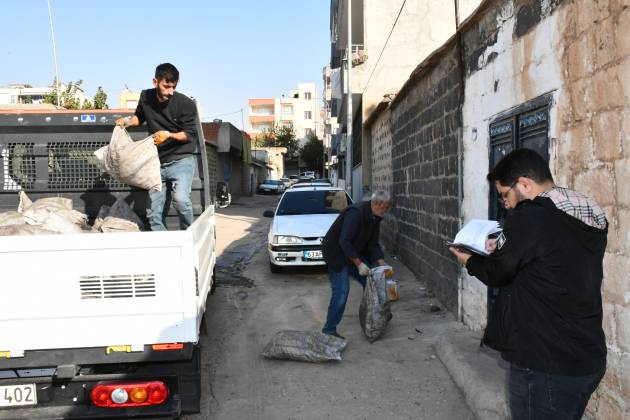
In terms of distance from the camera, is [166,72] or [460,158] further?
[460,158]

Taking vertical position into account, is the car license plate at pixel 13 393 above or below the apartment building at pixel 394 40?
below

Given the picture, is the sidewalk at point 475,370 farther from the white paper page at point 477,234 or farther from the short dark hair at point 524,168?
the short dark hair at point 524,168

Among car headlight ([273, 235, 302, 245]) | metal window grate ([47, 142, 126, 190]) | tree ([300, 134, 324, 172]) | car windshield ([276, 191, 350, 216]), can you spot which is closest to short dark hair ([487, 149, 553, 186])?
metal window grate ([47, 142, 126, 190])

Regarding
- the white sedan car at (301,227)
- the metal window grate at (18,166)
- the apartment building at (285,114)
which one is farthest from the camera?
the apartment building at (285,114)

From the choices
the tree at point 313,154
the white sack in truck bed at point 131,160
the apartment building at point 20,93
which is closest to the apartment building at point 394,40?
the white sack in truck bed at point 131,160

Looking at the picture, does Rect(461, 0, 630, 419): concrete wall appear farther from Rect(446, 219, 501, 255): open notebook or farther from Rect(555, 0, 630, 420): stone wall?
Rect(446, 219, 501, 255): open notebook

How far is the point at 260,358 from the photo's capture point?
509cm

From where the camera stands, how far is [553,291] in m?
2.05

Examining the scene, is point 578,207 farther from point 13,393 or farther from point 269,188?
point 269,188

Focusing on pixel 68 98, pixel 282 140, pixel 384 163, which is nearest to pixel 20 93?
pixel 282 140

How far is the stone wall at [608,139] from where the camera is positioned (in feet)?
9.48

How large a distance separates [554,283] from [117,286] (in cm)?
219

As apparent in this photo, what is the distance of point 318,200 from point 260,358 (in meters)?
5.52

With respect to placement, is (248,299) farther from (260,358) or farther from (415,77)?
(415,77)
